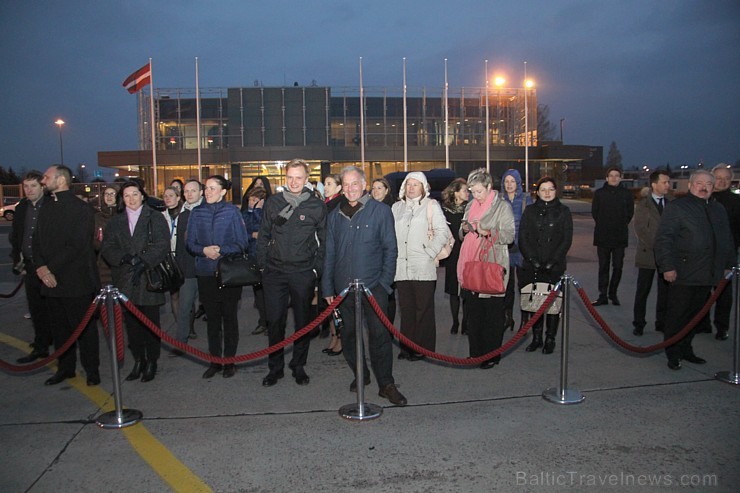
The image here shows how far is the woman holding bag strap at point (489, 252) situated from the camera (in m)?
6.21

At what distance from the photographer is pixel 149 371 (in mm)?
6172

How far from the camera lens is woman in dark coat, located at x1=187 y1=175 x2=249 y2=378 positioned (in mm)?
6125

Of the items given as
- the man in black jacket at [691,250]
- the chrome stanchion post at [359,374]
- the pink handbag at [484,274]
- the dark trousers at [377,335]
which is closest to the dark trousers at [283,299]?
the dark trousers at [377,335]

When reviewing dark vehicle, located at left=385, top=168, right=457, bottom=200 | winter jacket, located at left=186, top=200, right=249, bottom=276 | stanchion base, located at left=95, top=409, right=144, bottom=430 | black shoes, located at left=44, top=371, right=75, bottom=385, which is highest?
dark vehicle, located at left=385, top=168, right=457, bottom=200

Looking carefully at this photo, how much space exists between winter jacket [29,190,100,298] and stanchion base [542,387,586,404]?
4747 millimetres

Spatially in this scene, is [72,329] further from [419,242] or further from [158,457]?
[419,242]

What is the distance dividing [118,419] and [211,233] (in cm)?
206

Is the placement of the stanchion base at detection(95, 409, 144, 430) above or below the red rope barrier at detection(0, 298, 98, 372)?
below

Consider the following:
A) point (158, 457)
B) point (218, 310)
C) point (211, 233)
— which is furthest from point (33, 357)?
point (158, 457)

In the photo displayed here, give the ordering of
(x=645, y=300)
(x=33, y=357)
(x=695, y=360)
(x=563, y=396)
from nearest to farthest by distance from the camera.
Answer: (x=563, y=396)
(x=695, y=360)
(x=33, y=357)
(x=645, y=300)

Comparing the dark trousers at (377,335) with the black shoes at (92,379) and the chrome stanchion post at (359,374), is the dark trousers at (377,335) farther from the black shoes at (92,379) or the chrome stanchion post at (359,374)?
the black shoes at (92,379)

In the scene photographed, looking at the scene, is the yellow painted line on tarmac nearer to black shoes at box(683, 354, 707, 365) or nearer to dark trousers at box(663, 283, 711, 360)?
dark trousers at box(663, 283, 711, 360)

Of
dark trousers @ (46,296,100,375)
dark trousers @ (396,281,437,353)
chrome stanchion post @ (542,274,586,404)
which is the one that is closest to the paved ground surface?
chrome stanchion post @ (542,274,586,404)

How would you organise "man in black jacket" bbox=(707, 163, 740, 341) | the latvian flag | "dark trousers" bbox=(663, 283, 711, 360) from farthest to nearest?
the latvian flag → "man in black jacket" bbox=(707, 163, 740, 341) → "dark trousers" bbox=(663, 283, 711, 360)
